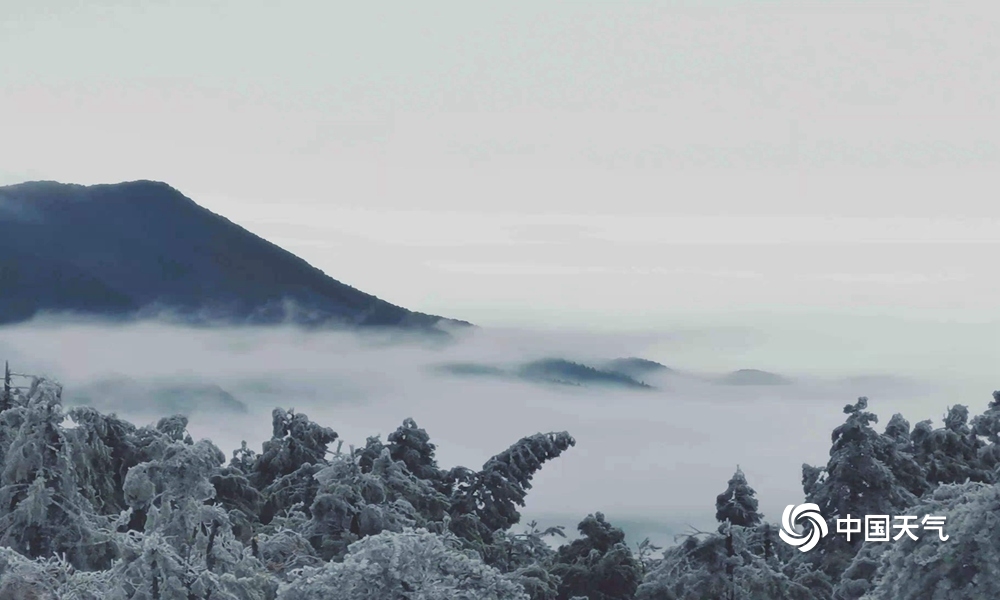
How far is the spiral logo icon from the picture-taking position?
27.3 m

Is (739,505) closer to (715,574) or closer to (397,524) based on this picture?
(715,574)

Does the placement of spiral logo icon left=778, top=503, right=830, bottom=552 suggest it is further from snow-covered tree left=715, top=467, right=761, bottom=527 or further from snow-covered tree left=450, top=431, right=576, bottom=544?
snow-covered tree left=450, top=431, right=576, bottom=544

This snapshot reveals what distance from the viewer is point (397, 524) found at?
26938 mm

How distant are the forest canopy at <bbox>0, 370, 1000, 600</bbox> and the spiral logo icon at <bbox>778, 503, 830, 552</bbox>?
1.20ft

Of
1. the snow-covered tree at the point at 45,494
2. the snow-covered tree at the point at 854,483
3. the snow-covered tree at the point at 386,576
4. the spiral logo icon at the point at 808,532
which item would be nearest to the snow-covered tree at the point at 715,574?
the spiral logo icon at the point at 808,532

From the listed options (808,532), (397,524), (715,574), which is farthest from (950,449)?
(397,524)

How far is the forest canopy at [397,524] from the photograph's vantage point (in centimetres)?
1978

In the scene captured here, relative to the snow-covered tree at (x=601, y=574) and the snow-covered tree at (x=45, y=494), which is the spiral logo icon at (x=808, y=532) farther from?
the snow-covered tree at (x=45, y=494)

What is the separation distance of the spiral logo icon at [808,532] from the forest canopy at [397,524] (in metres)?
0.37

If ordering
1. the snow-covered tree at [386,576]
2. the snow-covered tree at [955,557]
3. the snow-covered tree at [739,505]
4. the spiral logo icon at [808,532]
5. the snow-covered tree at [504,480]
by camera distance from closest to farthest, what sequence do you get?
the snow-covered tree at [386,576]
the snow-covered tree at [955,557]
the spiral logo icon at [808,532]
the snow-covered tree at [739,505]
the snow-covered tree at [504,480]

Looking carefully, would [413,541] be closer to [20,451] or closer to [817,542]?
[20,451]

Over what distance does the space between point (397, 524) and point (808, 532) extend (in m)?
9.30

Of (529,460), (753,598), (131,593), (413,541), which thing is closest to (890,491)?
(753,598)

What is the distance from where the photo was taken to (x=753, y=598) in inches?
979
